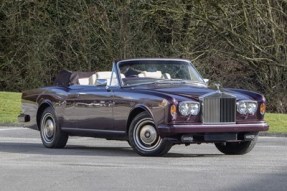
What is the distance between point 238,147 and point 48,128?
354 centimetres

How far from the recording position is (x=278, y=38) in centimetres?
3188

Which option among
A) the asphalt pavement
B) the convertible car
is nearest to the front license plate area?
the convertible car

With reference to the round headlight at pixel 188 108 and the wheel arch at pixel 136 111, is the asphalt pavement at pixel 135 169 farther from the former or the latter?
the round headlight at pixel 188 108

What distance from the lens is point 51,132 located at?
1652cm

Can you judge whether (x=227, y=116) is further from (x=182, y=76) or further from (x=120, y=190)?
(x=120, y=190)

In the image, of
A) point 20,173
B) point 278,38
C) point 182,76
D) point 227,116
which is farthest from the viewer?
point 278,38

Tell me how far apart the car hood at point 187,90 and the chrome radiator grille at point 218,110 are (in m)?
0.16

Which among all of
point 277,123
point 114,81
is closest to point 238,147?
point 114,81

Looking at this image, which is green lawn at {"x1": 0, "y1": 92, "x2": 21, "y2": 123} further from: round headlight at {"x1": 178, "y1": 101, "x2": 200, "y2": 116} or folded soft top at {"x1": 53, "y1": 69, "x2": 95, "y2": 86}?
round headlight at {"x1": 178, "y1": 101, "x2": 200, "y2": 116}

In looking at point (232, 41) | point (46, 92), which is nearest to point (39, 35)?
point (232, 41)

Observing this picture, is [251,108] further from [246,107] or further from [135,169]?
[135,169]

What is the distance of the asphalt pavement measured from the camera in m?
10.9

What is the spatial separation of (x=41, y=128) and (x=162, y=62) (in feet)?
8.32

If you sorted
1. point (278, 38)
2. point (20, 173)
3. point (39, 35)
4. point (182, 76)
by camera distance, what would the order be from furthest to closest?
point (39, 35) < point (278, 38) < point (182, 76) < point (20, 173)
